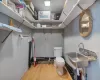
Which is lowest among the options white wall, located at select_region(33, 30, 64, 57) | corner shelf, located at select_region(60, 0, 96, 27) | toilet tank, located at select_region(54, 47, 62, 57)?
toilet tank, located at select_region(54, 47, 62, 57)

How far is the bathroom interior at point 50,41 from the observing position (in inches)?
64.4

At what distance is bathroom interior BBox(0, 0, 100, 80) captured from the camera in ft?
5.36

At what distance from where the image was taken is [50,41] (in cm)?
504

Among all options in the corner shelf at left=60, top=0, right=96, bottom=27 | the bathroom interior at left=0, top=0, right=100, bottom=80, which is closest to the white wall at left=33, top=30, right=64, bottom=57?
the bathroom interior at left=0, top=0, right=100, bottom=80

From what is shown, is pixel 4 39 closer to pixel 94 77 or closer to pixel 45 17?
pixel 94 77

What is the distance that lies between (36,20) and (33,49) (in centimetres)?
136

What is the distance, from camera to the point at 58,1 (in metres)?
3.61

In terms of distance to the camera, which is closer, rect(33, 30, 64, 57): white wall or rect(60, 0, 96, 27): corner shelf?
rect(60, 0, 96, 27): corner shelf

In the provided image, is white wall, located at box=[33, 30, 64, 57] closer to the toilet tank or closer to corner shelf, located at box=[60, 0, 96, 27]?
the toilet tank

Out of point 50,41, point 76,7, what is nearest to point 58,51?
point 50,41

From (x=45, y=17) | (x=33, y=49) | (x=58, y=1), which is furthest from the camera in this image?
(x=33, y=49)

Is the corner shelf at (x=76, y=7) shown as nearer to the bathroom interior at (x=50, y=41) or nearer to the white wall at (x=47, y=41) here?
the bathroom interior at (x=50, y=41)

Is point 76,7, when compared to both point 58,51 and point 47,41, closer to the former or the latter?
point 58,51

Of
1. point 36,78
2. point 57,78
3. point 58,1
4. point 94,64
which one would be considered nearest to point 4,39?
point 94,64
